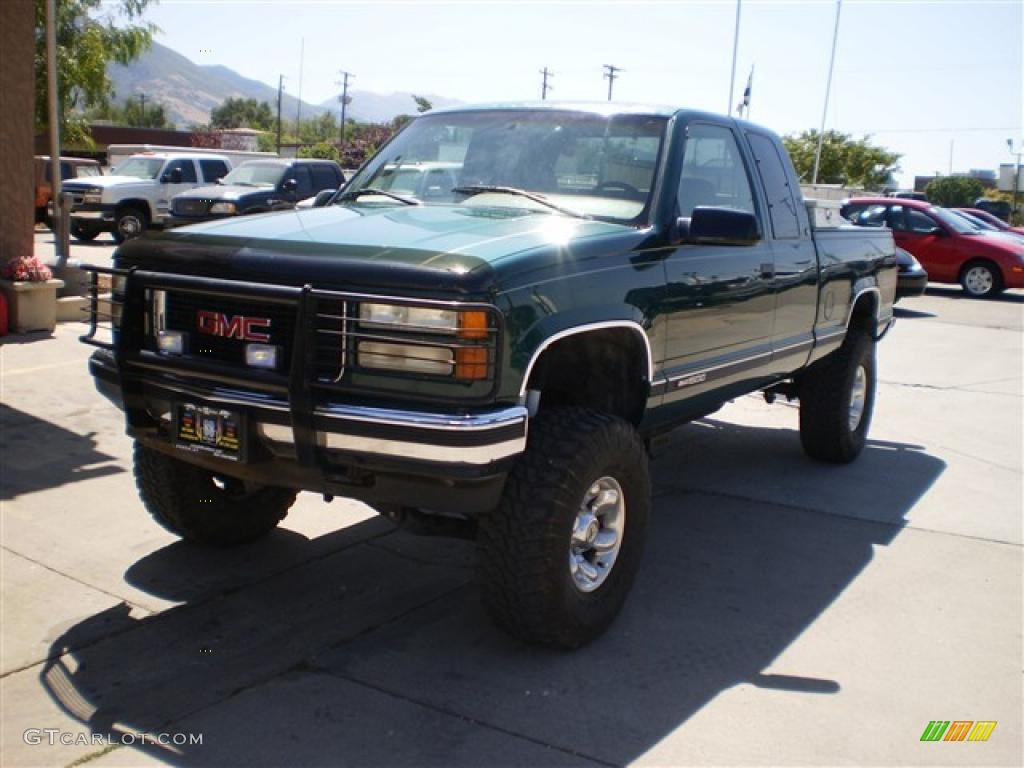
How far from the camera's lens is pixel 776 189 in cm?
595

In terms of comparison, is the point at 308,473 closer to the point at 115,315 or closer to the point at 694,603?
the point at 115,315

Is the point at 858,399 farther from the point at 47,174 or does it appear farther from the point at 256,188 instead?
the point at 256,188

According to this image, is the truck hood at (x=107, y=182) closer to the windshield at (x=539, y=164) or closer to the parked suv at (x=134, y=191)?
the parked suv at (x=134, y=191)

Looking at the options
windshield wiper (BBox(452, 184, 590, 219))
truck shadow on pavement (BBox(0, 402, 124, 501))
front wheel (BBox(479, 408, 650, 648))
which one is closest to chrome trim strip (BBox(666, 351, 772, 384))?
front wheel (BBox(479, 408, 650, 648))

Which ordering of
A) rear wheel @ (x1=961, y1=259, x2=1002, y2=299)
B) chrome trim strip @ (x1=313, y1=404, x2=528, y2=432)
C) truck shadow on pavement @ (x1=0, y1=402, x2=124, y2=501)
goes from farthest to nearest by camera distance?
rear wheel @ (x1=961, y1=259, x2=1002, y2=299) → truck shadow on pavement @ (x1=0, y1=402, x2=124, y2=501) → chrome trim strip @ (x1=313, y1=404, x2=528, y2=432)

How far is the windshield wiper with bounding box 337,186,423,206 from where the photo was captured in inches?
193

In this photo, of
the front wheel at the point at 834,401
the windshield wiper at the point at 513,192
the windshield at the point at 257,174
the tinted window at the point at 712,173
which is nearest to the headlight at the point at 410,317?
the windshield wiper at the point at 513,192

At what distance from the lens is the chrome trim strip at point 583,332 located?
365 centimetres

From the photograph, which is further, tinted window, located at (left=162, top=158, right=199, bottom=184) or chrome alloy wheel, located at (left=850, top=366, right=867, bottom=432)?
tinted window, located at (left=162, top=158, right=199, bottom=184)

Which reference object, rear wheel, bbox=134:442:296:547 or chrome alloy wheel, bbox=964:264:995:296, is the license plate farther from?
chrome alloy wheel, bbox=964:264:995:296

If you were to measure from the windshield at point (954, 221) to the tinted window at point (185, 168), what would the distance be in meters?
14.7

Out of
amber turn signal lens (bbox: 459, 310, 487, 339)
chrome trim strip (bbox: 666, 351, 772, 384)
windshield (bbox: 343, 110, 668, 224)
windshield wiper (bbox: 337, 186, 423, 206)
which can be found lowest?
chrome trim strip (bbox: 666, 351, 772, 384)

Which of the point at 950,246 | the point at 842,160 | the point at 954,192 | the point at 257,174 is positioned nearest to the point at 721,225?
the point at 257,174

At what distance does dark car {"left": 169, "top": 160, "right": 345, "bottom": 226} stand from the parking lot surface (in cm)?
1172
